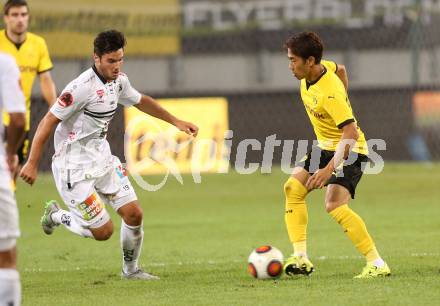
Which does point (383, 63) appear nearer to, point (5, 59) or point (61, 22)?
point (61, 22)

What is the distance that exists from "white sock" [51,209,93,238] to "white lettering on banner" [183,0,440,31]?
57.1 ft

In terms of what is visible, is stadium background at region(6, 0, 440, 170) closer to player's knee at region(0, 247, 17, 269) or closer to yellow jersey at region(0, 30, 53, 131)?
yellow jersey at region(0, 30, 53, 131)

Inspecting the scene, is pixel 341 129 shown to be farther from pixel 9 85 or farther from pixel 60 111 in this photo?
pixel 9 85

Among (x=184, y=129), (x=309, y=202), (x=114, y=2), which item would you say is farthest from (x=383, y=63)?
(x=184, y=129)

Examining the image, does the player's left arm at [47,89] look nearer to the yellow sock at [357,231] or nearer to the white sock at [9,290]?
the yellow sock at [357,231]

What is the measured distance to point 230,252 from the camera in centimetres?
1095

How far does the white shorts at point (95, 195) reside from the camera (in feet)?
28.7

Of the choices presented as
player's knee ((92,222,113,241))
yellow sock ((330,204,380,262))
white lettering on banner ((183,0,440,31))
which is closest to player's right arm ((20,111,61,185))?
player's knee ((92,222,113,241))

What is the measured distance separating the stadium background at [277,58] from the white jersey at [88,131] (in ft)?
48.4

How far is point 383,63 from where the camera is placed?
28.7 meters

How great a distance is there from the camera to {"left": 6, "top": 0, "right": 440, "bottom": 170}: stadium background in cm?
2521

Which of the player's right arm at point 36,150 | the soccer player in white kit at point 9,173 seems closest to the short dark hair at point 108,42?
the player's right arm at point 36,150

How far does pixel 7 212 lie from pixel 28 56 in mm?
5183

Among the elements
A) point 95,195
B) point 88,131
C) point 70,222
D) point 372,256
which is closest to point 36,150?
point 88,131
